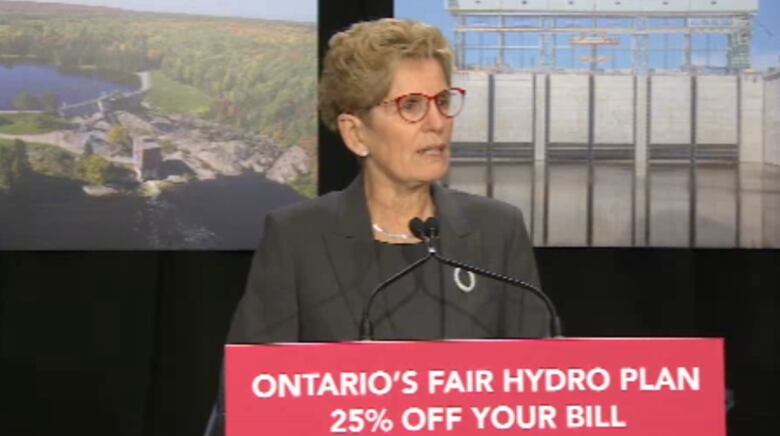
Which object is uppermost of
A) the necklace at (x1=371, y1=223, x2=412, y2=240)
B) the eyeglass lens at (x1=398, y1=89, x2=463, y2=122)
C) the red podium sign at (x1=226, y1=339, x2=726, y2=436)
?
the eyeglass lens at (x1=398, y1=89, x2=463, y2=122)

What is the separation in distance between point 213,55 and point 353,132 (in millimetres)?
2036

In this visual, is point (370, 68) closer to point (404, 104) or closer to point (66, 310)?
point (404, 104)

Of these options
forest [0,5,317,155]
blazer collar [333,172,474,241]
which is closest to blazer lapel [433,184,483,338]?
blazer collar [333,172,474,241]

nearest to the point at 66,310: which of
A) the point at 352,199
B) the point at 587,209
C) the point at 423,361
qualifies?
the point at 587,209

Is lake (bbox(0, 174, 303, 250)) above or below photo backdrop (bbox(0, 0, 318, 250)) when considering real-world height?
below

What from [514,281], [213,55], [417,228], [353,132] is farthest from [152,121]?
[514,281]

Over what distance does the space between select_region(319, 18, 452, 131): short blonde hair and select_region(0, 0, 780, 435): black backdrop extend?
187 cm

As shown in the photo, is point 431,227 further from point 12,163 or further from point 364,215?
point 12,163

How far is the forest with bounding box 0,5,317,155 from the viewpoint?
11.7 ft

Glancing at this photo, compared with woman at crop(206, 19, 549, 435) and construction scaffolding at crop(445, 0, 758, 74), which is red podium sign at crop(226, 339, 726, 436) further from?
construction scaffolding at crop(445, 0, 758, 74)

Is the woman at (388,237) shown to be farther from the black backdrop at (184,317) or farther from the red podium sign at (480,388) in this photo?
the black backdrop at (184,317)

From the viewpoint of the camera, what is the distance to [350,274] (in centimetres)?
160

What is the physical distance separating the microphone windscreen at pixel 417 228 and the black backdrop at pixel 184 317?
6.52ft

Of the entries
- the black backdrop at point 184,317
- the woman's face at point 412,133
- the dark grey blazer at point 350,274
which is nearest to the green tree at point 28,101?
the black backdrop at point 184,317
